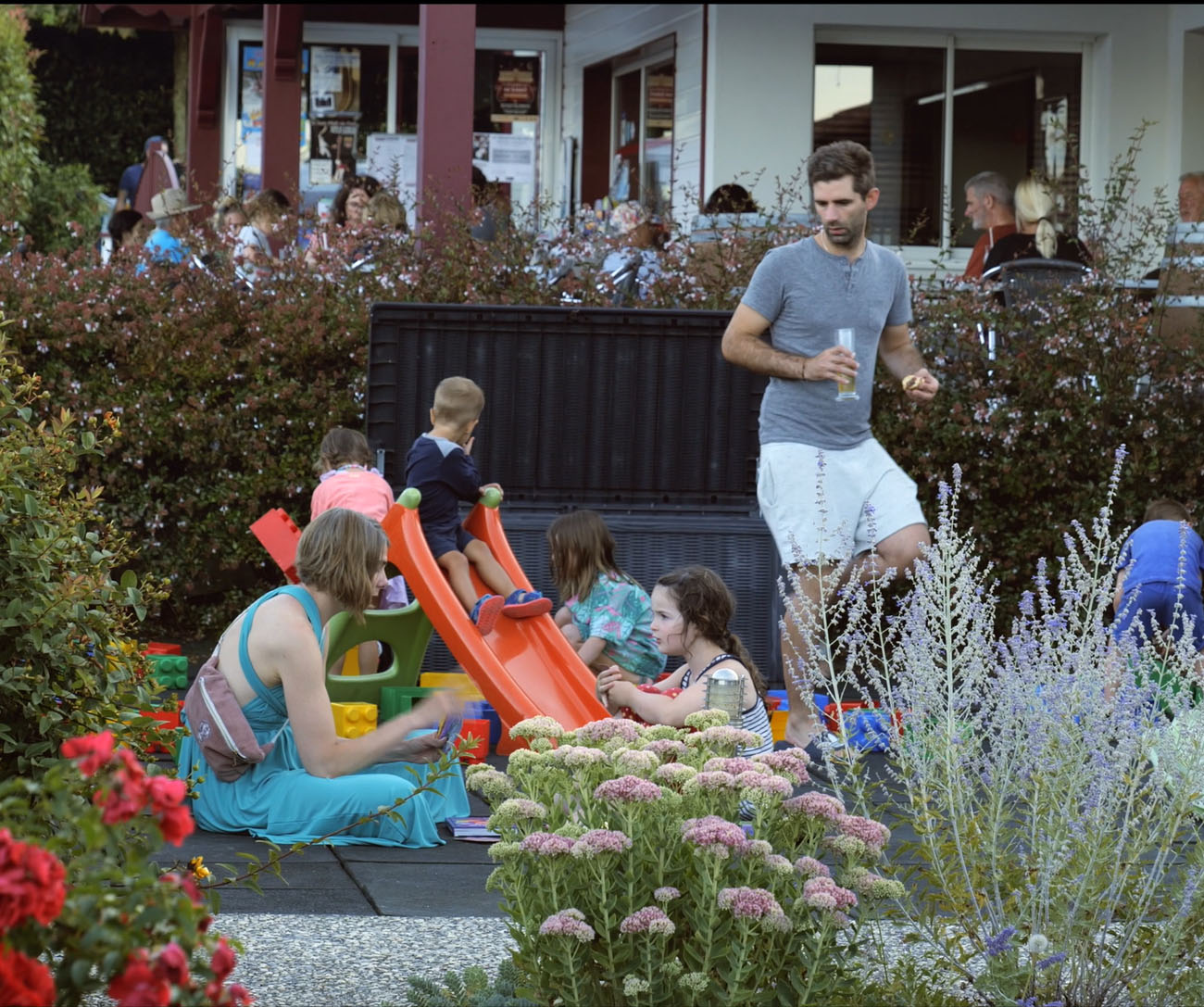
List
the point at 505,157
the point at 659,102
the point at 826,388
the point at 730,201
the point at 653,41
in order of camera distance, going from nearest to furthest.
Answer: the point at 826,388 < the point at 730,201 < the point at 653,41 < the point at 659,102 < the point at 505,157

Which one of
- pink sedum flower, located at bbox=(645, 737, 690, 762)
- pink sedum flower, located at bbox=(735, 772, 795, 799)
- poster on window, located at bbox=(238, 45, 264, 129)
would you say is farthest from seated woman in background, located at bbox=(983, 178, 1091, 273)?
poster on window, located at bbox=(238, 45, 264, 129)

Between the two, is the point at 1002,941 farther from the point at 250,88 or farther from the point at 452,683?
the point at 250,88

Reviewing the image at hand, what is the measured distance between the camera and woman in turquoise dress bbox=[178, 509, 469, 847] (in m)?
5.12

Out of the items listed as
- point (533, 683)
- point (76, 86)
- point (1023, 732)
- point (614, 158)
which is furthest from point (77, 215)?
point (1023, 732)

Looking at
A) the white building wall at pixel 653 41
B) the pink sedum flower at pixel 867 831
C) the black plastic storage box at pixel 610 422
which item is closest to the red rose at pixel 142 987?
the pink sedum flower at pixel 867 831

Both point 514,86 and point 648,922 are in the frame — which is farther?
point 514,86

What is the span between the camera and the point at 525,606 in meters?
6.71

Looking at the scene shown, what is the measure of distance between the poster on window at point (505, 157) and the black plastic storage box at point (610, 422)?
8784 mm

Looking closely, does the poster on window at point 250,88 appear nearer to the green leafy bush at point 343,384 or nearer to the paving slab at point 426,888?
the green leafy bush at point 343,384

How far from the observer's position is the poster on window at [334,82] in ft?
57.2

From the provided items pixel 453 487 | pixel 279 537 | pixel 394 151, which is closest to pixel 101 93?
pixel 394 151

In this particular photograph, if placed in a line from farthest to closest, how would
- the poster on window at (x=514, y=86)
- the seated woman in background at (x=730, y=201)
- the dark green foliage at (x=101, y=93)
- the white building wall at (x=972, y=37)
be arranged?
the dark green foliage at (x=101, y=93) → the poster on window at (x=514, y=86) → the white building wall at (x=972, y=37) → the seated woman in background at (x=730, y=201)

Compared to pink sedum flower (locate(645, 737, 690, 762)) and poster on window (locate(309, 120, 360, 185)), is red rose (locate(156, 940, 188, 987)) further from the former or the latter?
poster on window (locate(309, 120, 360, 185))

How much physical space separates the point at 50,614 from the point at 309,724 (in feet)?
6.22
